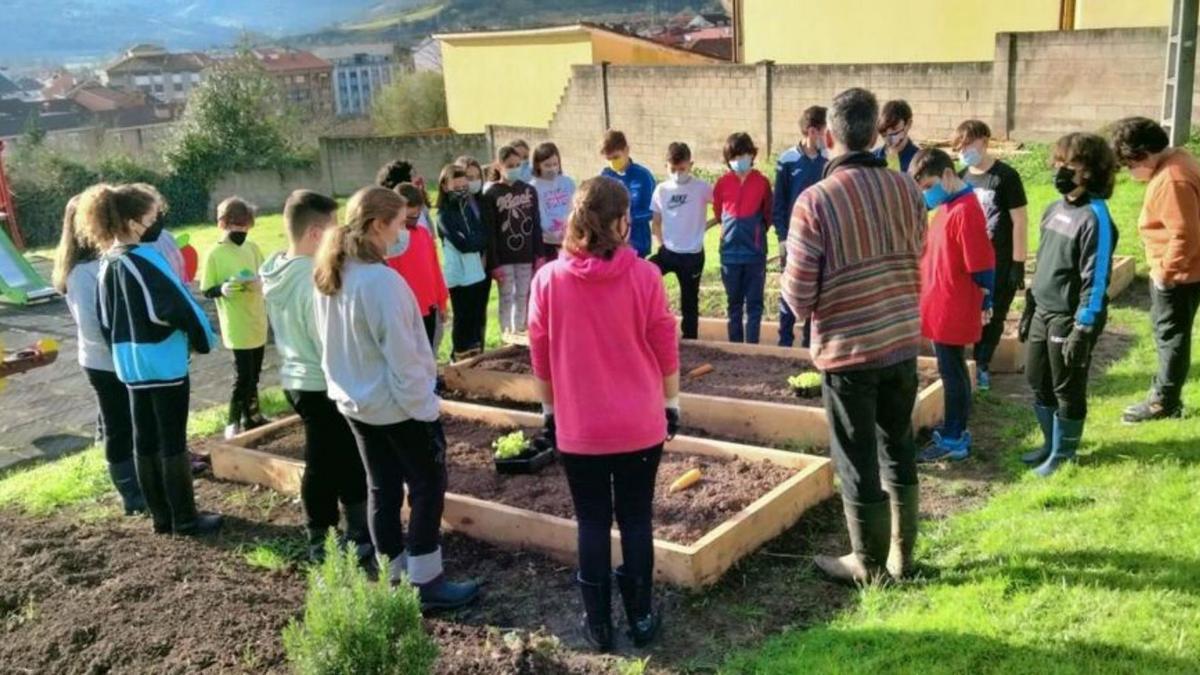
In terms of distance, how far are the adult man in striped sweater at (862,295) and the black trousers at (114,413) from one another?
3.94 metres

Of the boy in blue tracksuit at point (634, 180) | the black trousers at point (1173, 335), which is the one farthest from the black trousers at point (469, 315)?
the black trousers at point (1173, 335)

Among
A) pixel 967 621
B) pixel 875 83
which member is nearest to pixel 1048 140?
pixel 875 83

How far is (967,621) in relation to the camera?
3822 millimetres

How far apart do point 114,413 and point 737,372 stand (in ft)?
13.5

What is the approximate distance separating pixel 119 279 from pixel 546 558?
8.50 ft

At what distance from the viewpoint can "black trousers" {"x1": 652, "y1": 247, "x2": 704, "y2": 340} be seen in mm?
7867

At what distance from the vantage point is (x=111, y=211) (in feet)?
17.0

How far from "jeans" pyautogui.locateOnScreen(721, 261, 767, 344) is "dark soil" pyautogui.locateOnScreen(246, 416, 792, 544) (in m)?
2.26

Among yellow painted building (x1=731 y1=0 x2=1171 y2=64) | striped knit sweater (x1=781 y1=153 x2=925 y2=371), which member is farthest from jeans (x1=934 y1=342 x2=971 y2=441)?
yellow painted building (x1=731 y1=0 x2=1171 y2=64)

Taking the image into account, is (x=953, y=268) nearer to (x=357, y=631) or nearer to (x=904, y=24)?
(x=357, y=631)

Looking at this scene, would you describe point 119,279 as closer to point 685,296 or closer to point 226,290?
point 226,290

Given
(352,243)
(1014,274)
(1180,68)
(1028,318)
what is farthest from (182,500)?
(1180,68)

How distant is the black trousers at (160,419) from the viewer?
17.4 ft

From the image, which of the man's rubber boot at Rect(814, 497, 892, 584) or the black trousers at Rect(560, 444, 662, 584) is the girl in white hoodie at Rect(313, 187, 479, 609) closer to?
the black trousers at Rect(560, 444, 662, 584)
